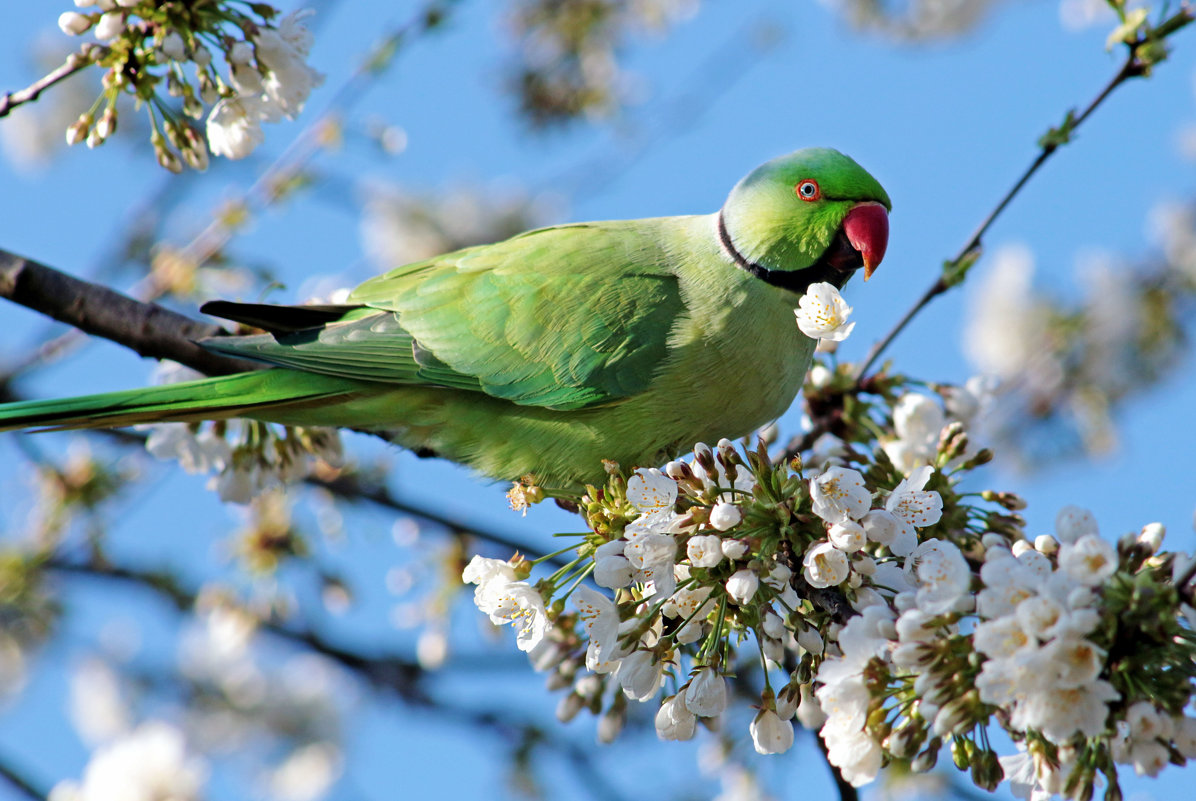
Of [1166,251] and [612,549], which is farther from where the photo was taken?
[1166,251]

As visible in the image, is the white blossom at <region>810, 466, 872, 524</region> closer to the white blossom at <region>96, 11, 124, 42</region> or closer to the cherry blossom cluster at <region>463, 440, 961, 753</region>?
the cherry blossom cluster at <region>463, 440, 961, 753</region>

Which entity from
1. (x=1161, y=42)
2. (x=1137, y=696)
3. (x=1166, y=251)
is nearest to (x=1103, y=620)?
(x=1137, y=696)

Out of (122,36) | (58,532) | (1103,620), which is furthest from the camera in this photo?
(58,532)

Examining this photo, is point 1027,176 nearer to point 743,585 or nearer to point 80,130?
point 743,585

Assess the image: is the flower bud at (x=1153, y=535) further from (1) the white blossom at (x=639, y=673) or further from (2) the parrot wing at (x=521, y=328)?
(2) the parrot wing at (x=521, y=328)

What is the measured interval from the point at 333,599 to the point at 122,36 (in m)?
2.86

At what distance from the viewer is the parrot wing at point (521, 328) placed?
3252mm

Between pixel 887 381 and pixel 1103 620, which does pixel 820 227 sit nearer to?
pixel 887 381

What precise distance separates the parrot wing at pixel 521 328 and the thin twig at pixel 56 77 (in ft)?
2.46

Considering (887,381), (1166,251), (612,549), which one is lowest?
(612,549)

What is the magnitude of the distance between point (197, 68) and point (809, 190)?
189 centimetres

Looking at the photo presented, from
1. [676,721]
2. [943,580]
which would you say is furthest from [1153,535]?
[676,721]

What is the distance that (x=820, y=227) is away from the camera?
329 cm

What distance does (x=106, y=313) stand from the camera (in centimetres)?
306
